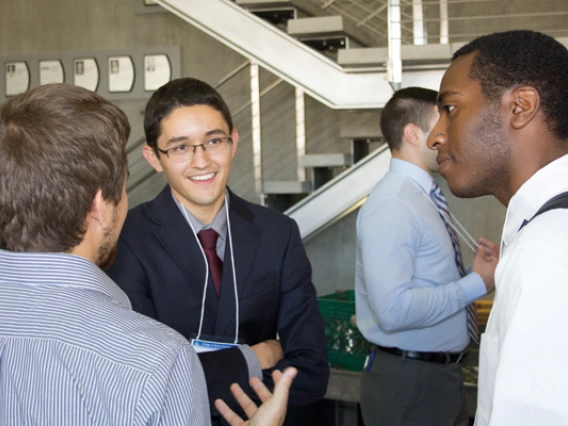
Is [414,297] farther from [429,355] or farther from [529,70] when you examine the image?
[529,70]

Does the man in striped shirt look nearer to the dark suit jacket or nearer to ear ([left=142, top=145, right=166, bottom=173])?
the dark suit jacket

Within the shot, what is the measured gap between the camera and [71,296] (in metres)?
0.92

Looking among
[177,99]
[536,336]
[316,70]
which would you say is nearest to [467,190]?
[536,336]

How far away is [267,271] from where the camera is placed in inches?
71.1

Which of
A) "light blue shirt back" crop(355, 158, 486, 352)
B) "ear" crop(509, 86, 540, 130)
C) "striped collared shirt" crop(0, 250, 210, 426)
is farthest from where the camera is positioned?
"light blue shirt back" crop(355, 158, 486, 352)

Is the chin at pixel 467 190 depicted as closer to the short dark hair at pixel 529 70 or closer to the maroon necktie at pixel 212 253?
the short dark hair at pixel 529 70

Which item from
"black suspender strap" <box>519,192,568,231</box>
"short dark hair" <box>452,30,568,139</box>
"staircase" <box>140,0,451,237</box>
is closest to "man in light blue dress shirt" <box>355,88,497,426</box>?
"short dark hair" <box>452,30,568,139</box>

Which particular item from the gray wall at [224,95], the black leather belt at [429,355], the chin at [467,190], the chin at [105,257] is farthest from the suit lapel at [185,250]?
the gray wall at [224,95]

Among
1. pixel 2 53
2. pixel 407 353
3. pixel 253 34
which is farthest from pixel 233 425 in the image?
pixel 2 53

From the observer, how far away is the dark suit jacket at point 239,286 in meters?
1.74

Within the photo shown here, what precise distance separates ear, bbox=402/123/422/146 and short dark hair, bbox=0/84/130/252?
1.61 m

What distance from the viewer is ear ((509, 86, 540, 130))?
1.15 m

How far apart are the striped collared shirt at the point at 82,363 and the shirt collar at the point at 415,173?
163 cm

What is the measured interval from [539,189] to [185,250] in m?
1.00
